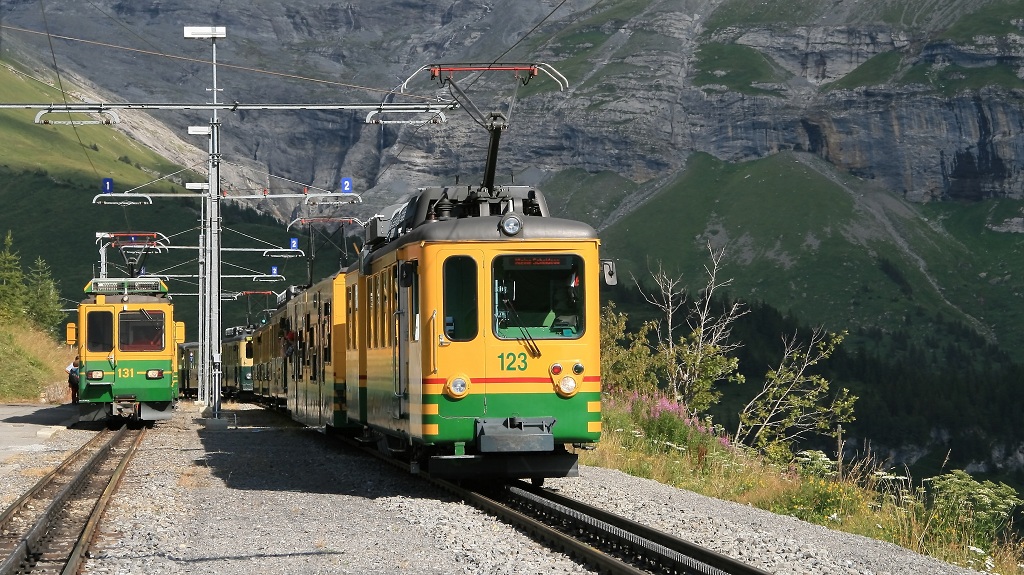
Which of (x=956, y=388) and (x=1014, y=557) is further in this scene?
(x=956, y=388)

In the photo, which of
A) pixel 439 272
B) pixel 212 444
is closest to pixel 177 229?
pixel 212 444

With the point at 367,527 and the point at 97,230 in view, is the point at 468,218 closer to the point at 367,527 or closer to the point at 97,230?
the point at 367,527

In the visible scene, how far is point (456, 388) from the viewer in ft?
46.3

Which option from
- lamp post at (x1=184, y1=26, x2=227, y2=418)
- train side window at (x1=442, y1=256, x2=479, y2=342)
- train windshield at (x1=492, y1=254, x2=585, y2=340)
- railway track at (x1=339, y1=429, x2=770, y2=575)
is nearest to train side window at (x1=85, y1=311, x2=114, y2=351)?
lamp post at (x1=184, y1=26, x2=227, y2=418)

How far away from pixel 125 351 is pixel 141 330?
59cm

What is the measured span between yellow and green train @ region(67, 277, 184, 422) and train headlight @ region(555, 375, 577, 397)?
18.0m

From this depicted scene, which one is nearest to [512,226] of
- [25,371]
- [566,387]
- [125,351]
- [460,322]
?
[460,322]

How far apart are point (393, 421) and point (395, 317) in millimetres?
1323

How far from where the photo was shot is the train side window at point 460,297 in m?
14.3

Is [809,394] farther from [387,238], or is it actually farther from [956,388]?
[956,388]

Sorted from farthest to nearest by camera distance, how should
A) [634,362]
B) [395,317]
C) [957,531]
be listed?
[634,362] < [395,317] < [957,531]

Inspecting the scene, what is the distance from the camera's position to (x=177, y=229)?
562 ft

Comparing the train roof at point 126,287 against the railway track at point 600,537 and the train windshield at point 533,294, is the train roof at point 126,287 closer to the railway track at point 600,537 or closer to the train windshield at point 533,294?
the railway track at point 600,537

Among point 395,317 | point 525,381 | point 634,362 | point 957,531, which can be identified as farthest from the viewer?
point 634,362
